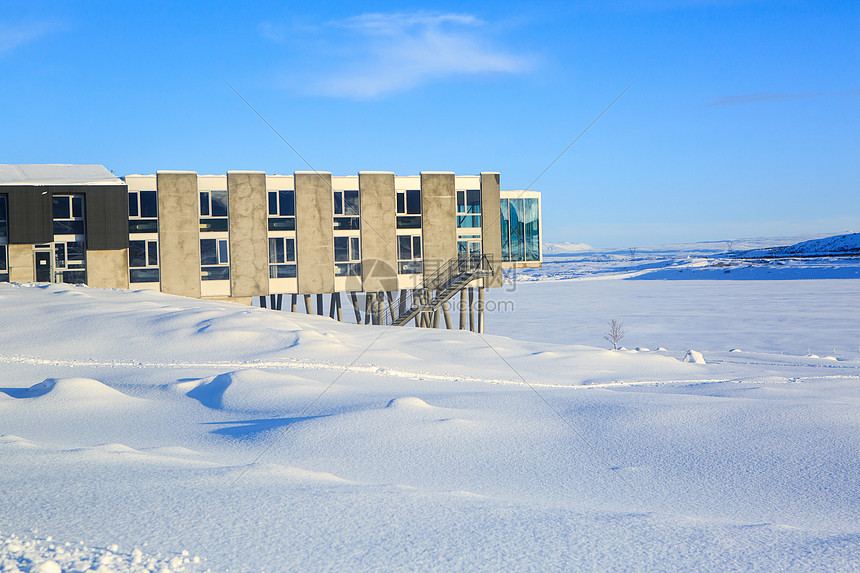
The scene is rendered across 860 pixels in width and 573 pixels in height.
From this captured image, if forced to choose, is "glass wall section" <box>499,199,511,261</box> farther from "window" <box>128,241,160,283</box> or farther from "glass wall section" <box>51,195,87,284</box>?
"glass wall section" <box>51,195,87,284</box>

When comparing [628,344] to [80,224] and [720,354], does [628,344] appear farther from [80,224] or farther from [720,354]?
[80,224]

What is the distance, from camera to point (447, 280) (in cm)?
2505

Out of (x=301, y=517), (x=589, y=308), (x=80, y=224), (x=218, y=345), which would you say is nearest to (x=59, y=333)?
(x=218, y=345)

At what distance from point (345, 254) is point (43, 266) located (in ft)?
36.3

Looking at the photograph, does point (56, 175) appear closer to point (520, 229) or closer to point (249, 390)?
point (520, 229)

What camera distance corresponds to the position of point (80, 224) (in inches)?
928

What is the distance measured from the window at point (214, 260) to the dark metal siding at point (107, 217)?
280 centimetres

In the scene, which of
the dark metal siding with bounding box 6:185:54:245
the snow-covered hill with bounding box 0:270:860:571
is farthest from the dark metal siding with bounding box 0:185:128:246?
the snow-covered hill with bounding box 0:270:860:571

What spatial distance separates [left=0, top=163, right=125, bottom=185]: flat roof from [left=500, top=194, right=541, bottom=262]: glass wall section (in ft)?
49.9

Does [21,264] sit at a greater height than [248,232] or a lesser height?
lesser

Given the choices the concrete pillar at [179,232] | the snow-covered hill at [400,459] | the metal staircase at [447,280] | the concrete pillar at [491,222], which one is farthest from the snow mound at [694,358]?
the concrete pillar at [179,232]

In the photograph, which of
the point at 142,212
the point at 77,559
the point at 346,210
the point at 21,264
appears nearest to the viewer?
the point at 77,559

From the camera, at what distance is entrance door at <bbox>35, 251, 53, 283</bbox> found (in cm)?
2333

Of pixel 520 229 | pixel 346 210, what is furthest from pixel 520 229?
pixel 346 210
